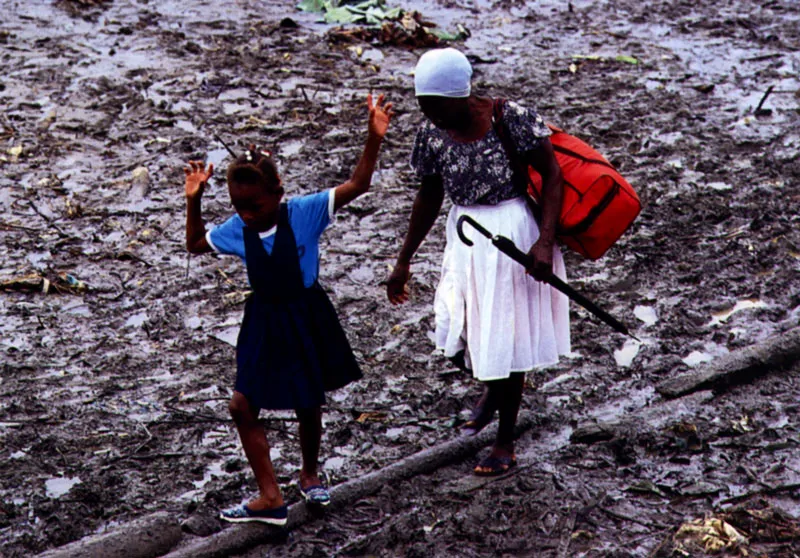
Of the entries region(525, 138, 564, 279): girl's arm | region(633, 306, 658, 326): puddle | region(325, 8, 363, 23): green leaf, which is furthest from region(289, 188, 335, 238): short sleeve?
region(325, 8, 363, 23): green leaf

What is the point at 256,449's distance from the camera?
14.3ft

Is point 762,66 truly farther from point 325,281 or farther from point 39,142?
point 39,142

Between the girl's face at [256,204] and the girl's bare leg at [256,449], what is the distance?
0.66m

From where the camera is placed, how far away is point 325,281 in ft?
22.5

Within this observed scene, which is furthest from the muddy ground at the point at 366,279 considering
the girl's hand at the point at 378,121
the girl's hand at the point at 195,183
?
the girl's hand at the point at 378,121

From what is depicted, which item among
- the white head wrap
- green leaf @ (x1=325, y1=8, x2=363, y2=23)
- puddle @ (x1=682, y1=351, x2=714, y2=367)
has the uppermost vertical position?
the white head wrap

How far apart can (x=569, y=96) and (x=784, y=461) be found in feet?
18.2

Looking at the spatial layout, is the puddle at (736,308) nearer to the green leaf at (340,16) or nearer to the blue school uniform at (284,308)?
the blue school uniform at (284,308)

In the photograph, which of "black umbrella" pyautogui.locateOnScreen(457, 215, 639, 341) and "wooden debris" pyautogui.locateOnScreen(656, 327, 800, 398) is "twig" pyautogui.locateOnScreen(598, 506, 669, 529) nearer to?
"black umbrella" pyautogui.locateOnScreen(457, 215, 639, 341)

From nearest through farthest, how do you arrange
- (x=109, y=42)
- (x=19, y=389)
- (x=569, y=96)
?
(x=19, y=389), (x=569, y=96), (x=109, y=42)

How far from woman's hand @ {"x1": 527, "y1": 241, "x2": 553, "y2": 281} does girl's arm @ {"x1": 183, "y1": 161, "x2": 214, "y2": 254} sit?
127 centimetres

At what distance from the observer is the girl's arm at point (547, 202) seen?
450 cm

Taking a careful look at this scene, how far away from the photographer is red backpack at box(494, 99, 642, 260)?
456cm

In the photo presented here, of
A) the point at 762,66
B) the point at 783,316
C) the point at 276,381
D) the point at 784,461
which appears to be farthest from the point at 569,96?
the point at 276,381
